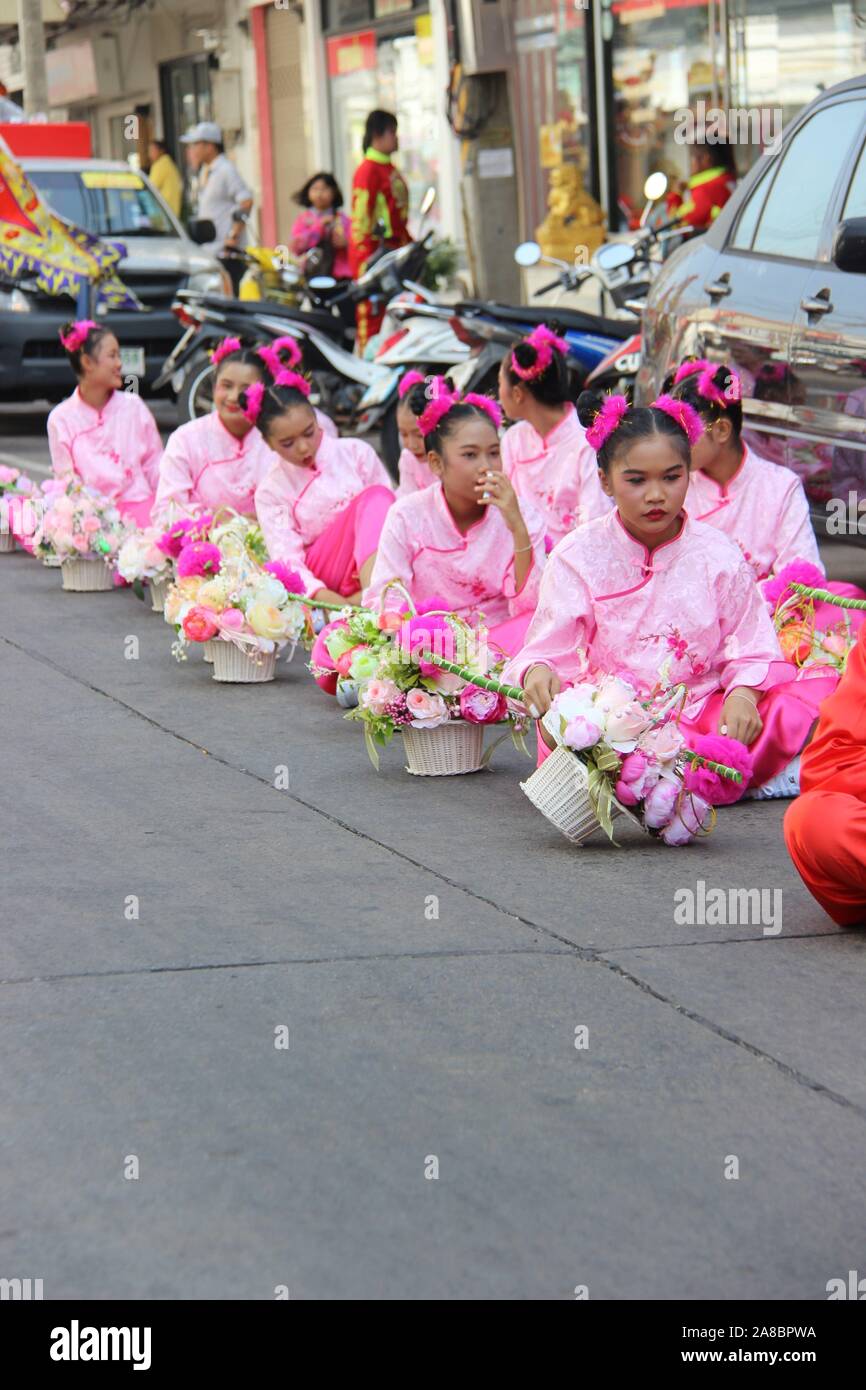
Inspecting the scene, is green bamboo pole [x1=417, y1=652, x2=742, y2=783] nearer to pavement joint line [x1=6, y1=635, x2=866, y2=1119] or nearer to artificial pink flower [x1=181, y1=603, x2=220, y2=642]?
pavement joint line [x1=6, y1=635, x2=866, y2=1119]

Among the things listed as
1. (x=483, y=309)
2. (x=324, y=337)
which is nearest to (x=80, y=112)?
(x=324, y=337)

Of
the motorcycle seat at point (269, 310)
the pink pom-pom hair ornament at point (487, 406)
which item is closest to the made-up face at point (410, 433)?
the pink pom-pom hair ornament at point (487, 406)

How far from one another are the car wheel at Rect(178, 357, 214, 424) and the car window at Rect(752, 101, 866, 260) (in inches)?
227

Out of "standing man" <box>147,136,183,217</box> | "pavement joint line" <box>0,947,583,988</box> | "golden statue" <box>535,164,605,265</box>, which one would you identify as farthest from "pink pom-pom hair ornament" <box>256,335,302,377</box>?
"standing man" <box>147,136,183,217</box>

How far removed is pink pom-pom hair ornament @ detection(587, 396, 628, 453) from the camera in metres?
5.64

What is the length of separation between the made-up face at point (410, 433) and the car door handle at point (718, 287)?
118 centimetres

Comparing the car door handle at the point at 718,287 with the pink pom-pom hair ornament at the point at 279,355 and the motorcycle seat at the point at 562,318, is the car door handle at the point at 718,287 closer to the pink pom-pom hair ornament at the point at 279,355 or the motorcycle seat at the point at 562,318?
the pink pom-pom hair ornament at the point at 279,355

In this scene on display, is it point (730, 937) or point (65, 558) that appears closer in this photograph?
point (730, 937)

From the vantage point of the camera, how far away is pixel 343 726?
274 inches

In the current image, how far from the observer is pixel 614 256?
10930 millimetres

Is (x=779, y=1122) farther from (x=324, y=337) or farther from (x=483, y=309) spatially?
(x=324, y=337)

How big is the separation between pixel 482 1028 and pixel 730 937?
79 cm

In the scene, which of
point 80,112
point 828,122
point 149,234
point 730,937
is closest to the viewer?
point 730,937

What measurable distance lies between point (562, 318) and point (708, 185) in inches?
86.6
